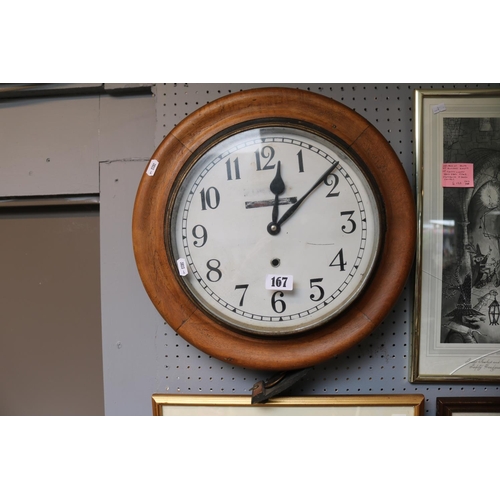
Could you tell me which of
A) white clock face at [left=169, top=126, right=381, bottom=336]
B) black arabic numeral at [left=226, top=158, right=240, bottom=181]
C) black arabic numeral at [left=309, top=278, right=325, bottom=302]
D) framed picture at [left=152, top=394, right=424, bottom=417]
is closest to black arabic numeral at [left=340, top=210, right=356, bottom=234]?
white clock face at [left=169, top=126, right=381, bottom=336]

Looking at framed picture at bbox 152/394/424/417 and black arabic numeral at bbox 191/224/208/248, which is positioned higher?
black arabic numeral at bbox 191/224/208/248

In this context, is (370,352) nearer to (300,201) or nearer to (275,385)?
(275,385)

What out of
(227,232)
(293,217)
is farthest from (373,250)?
(227,232)

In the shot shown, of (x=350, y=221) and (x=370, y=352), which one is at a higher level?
(x=350, y=221)

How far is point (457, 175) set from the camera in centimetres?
95

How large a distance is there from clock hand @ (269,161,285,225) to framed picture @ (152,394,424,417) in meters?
0.40

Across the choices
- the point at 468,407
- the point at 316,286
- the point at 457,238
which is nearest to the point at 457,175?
the point at 457,238

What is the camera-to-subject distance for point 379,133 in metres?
0.90

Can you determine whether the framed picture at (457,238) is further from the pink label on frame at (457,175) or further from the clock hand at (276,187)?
the clock hand at (276,187)

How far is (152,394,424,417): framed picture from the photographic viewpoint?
3.07 ft

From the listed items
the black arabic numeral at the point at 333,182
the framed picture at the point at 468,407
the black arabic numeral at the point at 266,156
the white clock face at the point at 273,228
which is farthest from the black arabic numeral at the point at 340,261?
the framed picture at the point at 468,407

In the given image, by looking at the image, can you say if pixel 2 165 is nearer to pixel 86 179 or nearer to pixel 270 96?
pixel 86 179

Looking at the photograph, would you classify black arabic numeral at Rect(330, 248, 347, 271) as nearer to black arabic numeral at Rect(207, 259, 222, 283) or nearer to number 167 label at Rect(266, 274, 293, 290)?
number 167 label at Rect(266, 274, 293, 290)

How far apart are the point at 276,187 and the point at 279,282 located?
19 centimetres
